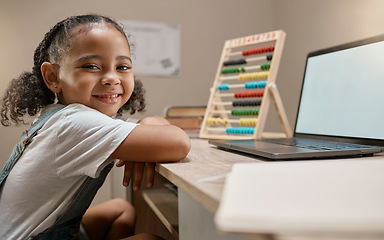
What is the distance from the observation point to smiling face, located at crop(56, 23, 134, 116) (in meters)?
0.81

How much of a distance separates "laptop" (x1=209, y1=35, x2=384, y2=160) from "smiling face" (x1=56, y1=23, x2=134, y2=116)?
0.33 metres

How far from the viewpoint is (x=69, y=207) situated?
2.59 feet

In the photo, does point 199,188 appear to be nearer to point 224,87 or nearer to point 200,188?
point 200,188

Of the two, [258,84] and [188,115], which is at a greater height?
[258,84]

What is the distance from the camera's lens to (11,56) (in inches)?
68.9

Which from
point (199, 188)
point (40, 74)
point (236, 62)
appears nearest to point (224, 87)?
point (236, 62)

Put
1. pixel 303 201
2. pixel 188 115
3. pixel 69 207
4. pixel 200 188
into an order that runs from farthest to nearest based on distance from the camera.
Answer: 1. pixel 188 115
2. pixel 69 207
3. pixel 200 188
4. pixel 303 201

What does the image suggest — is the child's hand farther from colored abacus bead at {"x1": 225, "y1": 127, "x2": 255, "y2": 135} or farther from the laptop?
colored abacus bead at {"x1": 225, "y1": 127, "x2": 255, "y2": 135}

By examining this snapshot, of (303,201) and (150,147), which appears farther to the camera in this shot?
(150,147)

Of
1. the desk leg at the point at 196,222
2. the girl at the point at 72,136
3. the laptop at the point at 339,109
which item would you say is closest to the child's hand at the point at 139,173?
the girl at the point at 72,136

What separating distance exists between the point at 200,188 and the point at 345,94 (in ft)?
2.42

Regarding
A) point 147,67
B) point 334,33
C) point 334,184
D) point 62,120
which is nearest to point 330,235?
point 334,184

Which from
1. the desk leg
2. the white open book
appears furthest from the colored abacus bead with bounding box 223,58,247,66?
the white open book

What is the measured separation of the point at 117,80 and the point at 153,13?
4.15 ft
